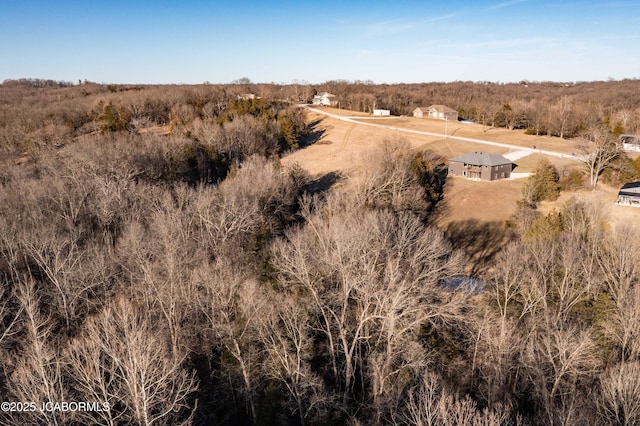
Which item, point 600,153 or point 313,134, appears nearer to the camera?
point 600,153

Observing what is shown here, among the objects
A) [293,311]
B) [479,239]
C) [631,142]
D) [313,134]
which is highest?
[313,134]

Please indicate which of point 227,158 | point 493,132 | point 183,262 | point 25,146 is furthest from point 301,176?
point 493,132

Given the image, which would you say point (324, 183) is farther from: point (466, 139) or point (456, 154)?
point (466, 139)

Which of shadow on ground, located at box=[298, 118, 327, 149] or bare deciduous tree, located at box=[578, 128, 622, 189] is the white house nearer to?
shadow on ground, located at box=[298, 118, 327, 149]

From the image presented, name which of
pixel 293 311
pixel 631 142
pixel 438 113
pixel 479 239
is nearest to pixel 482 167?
pixel 479 239

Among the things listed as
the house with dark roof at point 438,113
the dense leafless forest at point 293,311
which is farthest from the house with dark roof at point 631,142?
the house with dark roof at point 438,113

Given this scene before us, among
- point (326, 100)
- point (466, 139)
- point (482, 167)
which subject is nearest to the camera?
point (482, 167)

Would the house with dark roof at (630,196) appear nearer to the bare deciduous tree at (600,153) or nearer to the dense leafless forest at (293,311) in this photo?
the bare deciduous tree at (600,153)
